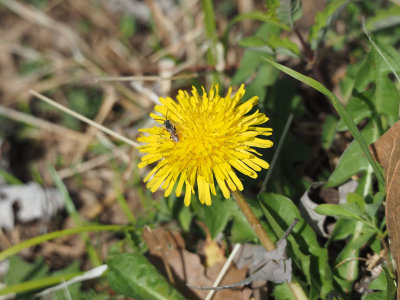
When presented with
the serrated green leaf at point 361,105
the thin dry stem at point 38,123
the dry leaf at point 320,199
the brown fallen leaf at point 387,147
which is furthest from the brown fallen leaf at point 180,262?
the thin dry stem at point 38,123

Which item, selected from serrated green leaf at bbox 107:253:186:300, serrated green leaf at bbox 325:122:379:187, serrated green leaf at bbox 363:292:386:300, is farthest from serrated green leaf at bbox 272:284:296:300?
serrated green leaf at bbox 325:122:379:187

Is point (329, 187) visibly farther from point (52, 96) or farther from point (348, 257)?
point (52, 96)

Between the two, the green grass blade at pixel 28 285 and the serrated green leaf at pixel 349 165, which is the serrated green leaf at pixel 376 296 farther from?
the green grass blade at pixel 28 285

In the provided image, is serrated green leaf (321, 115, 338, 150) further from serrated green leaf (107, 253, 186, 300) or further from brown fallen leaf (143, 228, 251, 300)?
serrated green leaf (107, 253, 186, 300)

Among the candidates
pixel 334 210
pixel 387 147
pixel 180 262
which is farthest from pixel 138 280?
pixel 387 147

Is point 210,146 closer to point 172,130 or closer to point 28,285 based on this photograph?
point 172,130

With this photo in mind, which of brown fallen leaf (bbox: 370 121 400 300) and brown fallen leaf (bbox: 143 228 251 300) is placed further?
brown fallen leaf (bbox: 143 228 251 300)
